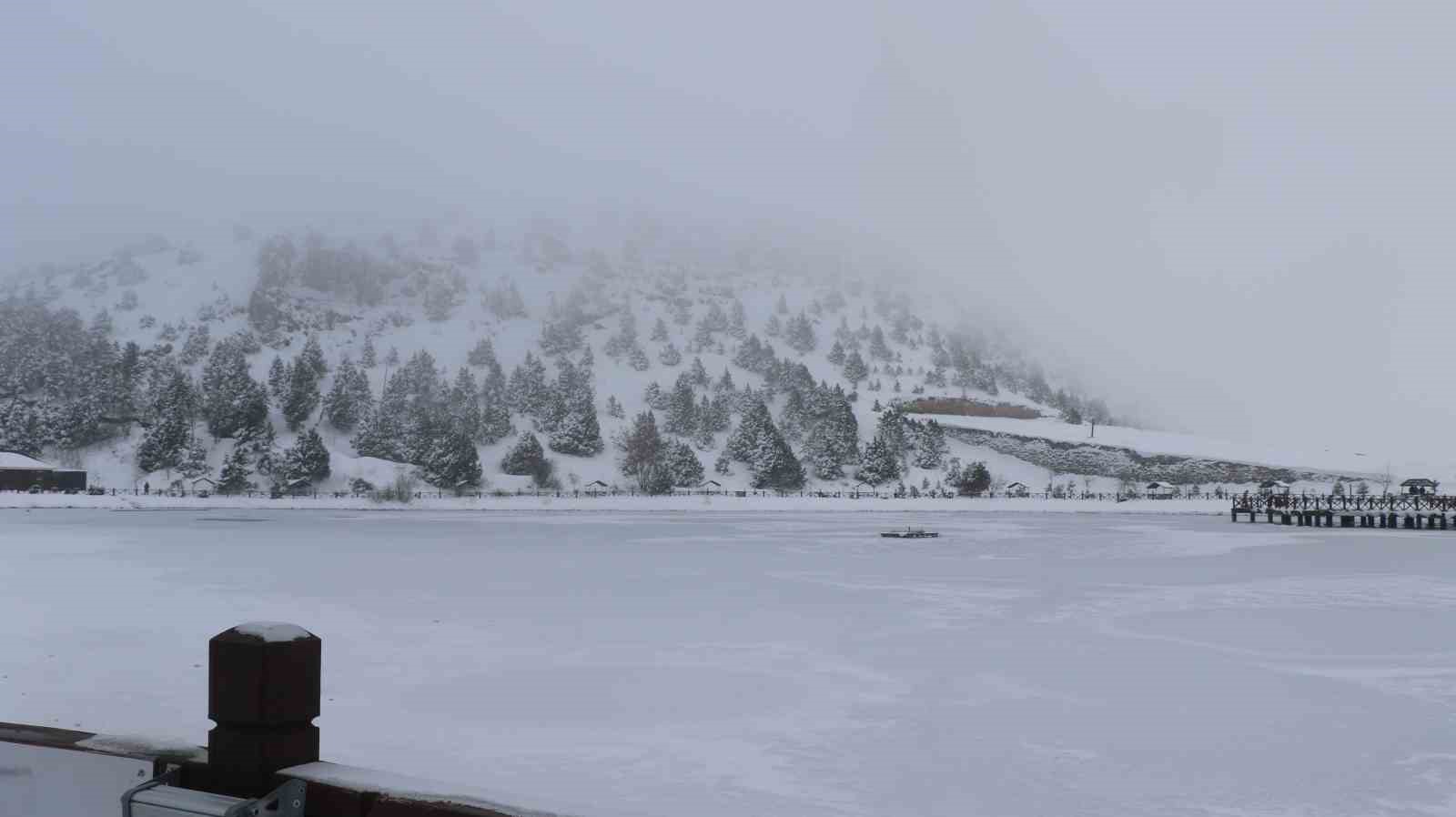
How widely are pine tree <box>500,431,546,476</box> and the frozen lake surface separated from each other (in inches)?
3504

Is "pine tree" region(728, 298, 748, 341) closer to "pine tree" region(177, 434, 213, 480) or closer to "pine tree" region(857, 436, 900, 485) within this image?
"pine tree" region(857, 436, 900, 485)

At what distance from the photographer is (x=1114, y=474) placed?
127 metres

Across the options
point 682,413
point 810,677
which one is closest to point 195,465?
point 682,413

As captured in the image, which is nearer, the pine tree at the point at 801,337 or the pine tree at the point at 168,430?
the pine tree at the point at 168,430

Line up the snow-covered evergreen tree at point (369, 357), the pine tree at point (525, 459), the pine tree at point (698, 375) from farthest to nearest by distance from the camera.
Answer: the pine tree at point (698, 375) → the snow-covered evergreen tree at point (369, 357) → the pine tree at point (525, 459)

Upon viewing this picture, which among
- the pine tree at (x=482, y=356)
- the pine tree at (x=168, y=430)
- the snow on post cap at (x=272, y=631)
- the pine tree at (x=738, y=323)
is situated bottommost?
the snow on post cap at (x=272, y=631)

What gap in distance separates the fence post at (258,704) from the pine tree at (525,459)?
11700cm

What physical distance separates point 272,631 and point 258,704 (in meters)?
0.24

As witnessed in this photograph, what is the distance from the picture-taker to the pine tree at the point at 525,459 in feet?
393

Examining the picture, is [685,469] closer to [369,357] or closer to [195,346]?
[369,357]

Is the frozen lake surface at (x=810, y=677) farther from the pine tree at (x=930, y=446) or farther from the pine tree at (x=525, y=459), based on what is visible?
the pine tree at (x=930, y=446)

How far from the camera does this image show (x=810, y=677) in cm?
1371

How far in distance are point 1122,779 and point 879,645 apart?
7.22m

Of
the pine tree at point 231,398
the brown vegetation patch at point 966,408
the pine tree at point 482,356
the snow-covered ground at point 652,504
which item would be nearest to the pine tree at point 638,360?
the pine tree at point 482,356
